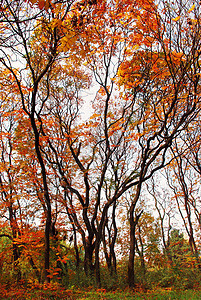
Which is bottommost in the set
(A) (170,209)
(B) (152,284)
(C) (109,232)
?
(B) (152,284)

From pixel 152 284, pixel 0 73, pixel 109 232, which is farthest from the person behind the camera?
pixel 109 232

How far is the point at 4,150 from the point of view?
9062 mm

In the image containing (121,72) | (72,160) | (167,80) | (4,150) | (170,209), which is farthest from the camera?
(170,209)

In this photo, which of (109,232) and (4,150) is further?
(109,232)

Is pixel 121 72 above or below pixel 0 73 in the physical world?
below

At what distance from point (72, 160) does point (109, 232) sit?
17.3 ft

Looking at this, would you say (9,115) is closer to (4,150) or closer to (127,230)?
(4,150)

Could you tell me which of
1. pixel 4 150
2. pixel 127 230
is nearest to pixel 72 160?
pixel 4 150

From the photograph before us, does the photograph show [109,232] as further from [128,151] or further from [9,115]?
[9,115]

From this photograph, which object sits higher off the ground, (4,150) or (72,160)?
(4,150)

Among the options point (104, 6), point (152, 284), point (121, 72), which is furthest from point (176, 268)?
point (104, 6)

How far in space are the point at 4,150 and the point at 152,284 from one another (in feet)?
25.5

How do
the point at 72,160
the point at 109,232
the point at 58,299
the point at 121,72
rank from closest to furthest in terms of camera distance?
1. the point at 58,299
2. the point at 121,72
3. the point at 72,160
4. the point at 109,232

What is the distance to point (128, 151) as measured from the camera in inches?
405
